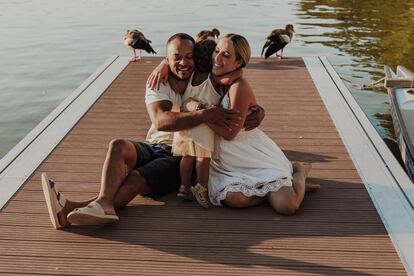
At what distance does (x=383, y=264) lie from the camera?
3193 millimetres

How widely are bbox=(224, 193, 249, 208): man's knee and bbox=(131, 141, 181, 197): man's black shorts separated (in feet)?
1.61

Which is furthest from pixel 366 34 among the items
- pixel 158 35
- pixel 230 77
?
pixel 230 77

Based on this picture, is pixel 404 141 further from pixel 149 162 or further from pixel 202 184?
pixel 149 162

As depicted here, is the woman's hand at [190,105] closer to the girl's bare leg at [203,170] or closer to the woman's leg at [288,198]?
the girl's bare leg at [203,170]

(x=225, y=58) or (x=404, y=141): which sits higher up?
(x=225, y=58)

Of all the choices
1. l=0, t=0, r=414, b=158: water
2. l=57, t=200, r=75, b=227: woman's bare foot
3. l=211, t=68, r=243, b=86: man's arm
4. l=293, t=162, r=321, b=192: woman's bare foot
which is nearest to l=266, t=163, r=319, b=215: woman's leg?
l=293, t=162, r=321, b=192: woman's bare foot

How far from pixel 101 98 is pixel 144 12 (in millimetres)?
14639

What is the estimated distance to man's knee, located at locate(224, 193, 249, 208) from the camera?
12.5ft

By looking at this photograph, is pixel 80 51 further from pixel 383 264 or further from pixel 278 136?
pixel 383 264

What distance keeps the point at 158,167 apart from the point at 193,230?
607mm

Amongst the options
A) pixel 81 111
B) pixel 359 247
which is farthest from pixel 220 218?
pixel 81 111

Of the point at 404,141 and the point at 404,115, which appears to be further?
the point at 404,115

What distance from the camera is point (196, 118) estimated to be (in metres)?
3.65

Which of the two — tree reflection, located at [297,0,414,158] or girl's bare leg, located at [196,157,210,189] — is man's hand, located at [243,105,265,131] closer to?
girl's bare leg, located at [196,157,210,189]
